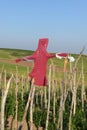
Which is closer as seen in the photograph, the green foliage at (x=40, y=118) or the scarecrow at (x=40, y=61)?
the scarecrow at (x=40, y=61)

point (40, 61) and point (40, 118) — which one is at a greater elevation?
point (40, 61)

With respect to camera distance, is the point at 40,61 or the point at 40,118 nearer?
the point at 40,61

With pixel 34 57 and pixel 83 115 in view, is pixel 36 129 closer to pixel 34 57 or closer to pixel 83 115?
pixel 83 115

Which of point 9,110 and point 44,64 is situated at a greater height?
point 44,64

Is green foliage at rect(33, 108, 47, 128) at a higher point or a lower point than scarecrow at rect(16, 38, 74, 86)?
lower

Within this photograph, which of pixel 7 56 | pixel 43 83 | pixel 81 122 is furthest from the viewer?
pixel 7 56

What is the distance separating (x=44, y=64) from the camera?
354 centimetres

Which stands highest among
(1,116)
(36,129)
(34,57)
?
(34,57)

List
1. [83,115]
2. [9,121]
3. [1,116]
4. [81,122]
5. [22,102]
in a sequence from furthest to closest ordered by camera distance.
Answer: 1. [22,102]
2. [9,121]
3. [83,115]
4. [81,122]
5. [1,116]

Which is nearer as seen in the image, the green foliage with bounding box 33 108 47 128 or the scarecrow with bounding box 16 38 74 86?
the scarecrow with bounding box 16 38 74 86

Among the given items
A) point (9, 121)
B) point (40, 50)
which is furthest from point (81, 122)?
point (40, 50)

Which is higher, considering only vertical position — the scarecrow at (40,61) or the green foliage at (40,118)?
the scarecrow at (40,61)

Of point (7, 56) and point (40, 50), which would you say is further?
point (7, 56)

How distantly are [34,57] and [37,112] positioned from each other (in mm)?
5478
